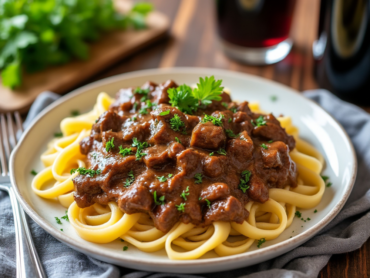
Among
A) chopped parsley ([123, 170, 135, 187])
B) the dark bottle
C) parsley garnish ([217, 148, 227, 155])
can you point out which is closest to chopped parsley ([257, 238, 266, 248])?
parsley garnish ([217, 148, 227, 155])

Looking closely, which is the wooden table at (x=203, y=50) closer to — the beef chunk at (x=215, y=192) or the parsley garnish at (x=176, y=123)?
the parsley garnish at (x=176, y=123)

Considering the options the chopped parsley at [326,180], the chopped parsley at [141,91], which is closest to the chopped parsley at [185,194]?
the chopped parsley at [141,91]

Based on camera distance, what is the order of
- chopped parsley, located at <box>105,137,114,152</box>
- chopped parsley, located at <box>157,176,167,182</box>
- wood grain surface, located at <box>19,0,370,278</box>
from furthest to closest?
1. wood grain surface, located at <box>19,0,370,278</box>
2. chopped parsley, located at <box>105,137,114,152</box>
3. chopped parsley, located at <box>157,176,167,182</box>

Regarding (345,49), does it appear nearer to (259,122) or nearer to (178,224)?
(259,122)

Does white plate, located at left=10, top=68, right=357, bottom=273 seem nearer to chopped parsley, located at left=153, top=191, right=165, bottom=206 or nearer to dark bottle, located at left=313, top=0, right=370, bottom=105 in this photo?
chopped parsley, located at left=153, top=191, right=165, bottom=206

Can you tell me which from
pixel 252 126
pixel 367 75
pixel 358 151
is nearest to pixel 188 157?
pixel 252 126

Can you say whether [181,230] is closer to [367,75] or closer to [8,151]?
[8,151]
